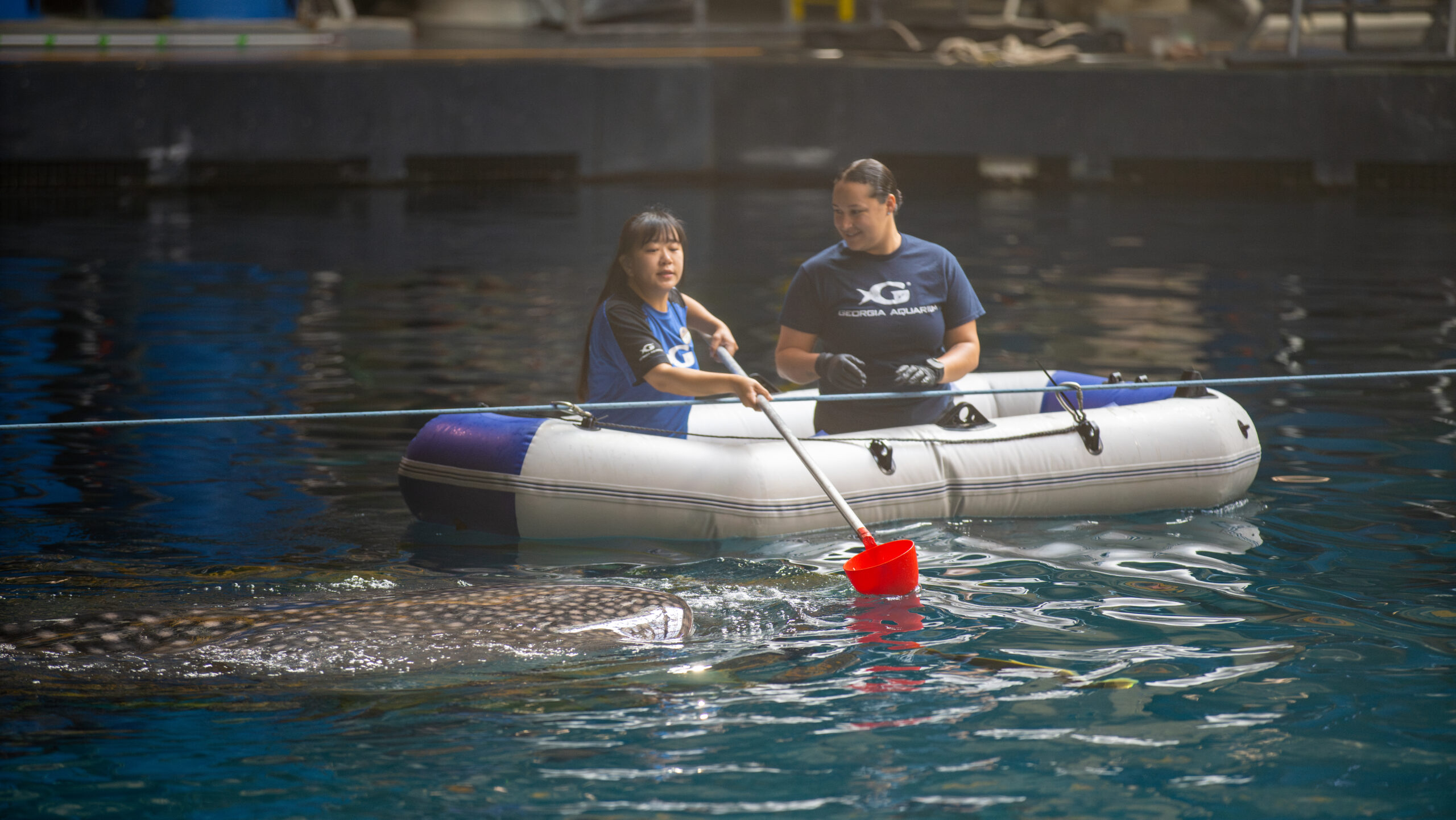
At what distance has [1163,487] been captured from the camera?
5.32 meters

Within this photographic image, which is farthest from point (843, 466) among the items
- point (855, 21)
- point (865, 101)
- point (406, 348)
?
point (855, 21)

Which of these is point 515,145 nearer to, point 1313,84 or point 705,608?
point 1313,84

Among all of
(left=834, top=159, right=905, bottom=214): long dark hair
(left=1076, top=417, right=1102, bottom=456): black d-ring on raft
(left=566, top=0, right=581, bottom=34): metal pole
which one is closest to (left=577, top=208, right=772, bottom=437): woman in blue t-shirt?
(left=834, top=159, right=905, bottom=214): long dark hair

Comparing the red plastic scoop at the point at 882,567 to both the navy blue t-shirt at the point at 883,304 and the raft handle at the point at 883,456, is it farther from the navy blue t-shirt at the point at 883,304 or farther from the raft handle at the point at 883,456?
the navy blue t-shirt at the point at 883,304

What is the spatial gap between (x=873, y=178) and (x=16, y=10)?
13.4 m

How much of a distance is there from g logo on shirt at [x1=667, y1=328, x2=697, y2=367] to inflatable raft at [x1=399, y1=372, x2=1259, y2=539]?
0.26 m

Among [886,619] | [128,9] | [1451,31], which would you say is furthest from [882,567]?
[128,9]

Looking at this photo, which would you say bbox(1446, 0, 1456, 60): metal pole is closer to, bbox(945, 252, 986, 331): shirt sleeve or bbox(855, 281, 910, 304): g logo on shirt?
bbox(945, 252, 986, 331): shirt sleeve

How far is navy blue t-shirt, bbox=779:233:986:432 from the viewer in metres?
5.23

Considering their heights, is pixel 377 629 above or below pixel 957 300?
below

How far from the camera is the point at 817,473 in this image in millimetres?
4699

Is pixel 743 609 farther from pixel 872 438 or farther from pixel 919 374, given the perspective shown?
pixel 919 374

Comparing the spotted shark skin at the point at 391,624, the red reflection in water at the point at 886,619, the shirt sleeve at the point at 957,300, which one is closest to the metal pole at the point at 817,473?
the red reflection in water at the point at 886,619

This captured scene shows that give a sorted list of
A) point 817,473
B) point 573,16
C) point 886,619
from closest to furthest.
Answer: point 886,619 < point 817,473 < point 573,16
